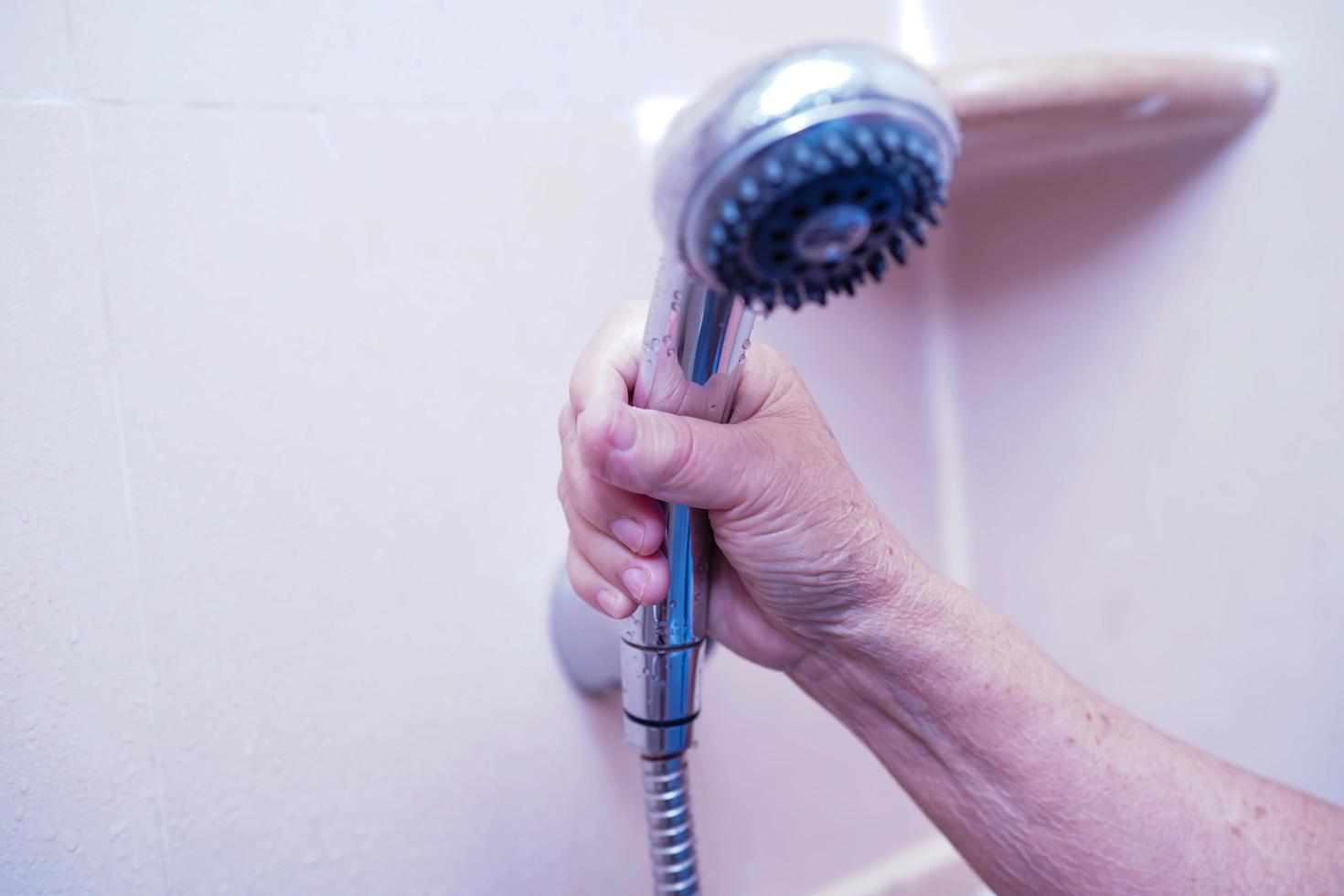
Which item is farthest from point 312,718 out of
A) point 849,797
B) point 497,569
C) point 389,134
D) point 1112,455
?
point 1112,455

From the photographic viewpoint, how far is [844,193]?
20cm

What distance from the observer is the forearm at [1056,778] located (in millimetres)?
404

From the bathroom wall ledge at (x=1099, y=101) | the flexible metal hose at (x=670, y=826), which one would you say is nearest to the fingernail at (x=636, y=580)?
the flexible metal hose at (x=670, y=826)

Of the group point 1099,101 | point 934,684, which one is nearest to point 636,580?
point 934,684

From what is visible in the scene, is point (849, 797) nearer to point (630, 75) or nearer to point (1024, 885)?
point (1024, 885)

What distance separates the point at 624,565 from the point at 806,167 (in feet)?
0.64

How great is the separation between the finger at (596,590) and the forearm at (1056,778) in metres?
0.10

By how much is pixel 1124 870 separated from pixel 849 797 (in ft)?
0.91

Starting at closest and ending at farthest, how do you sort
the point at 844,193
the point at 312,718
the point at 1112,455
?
the point at 844,193 < the point at 312,718 < the point at 1112,455

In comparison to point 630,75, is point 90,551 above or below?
below

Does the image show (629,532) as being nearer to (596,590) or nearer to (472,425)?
(596,590)

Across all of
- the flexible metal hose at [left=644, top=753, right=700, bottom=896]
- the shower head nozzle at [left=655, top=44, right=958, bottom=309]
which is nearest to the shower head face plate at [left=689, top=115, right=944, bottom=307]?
the shower head nozzle at [left=655, top=44, right=958, bottom=309]

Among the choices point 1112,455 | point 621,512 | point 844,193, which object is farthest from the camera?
point 1112,455

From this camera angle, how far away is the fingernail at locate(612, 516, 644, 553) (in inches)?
13.8
